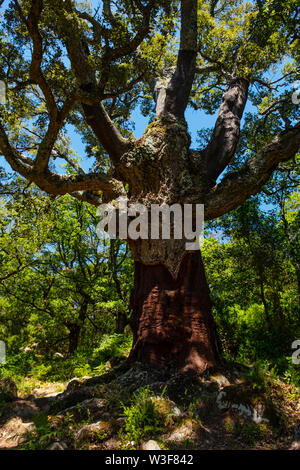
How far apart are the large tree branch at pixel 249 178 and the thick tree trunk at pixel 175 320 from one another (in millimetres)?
1022

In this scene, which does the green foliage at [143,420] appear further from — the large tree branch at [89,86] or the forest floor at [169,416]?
the large tree branch at [89,86]

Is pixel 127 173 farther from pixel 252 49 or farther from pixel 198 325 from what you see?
pixel 252 49

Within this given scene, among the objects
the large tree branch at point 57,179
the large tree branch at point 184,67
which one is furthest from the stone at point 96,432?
the large tree branch at point 184,67

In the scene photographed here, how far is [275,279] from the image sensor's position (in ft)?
25.6

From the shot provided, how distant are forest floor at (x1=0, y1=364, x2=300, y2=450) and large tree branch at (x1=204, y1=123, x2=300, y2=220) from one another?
282 centimetres

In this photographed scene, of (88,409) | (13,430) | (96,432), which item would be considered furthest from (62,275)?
(96,432)

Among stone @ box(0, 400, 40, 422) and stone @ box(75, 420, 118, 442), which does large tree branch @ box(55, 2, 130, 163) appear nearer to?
stone @ box(75, 420, 118, 442)

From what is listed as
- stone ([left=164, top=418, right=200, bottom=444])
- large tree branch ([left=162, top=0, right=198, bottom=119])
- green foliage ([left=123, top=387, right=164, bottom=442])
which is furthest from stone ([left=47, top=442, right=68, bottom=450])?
large tree branch ([left=162, top=0, right=198, bottom=119])

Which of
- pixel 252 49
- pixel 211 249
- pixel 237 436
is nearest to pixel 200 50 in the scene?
pixel 252 49

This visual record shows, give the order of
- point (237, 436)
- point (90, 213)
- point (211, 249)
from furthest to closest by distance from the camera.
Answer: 1. point (90, 213)
2. point (211, 249)
3. point (237, 436)

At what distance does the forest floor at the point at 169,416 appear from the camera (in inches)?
119

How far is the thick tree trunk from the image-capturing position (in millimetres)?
4453

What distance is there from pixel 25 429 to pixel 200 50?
9723mm

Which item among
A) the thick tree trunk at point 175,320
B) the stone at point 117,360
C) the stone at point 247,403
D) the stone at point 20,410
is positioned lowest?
the stone at point 20,410
